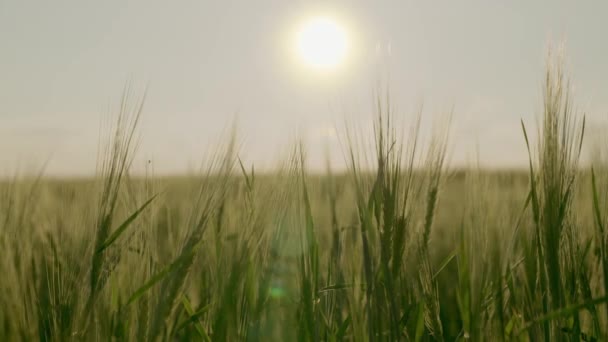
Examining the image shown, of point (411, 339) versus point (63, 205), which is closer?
point (411, 339)

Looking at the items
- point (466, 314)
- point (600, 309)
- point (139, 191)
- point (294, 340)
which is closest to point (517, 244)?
point (600, 309)

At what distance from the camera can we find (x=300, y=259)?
107 centimetres

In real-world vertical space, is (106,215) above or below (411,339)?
above

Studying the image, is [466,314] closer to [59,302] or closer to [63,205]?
[59,302]

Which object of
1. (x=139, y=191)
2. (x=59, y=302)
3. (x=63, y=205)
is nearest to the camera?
(x=59, y=302)

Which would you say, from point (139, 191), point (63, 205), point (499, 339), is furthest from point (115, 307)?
point (499, 339)

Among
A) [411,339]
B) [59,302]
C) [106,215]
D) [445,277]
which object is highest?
[106,215]

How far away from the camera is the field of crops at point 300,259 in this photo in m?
0.99

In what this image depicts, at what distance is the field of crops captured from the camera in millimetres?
993

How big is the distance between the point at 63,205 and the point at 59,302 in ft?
1.39

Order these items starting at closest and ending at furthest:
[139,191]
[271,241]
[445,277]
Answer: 1. [271,241]
2. [139,191]
3. [445,277]

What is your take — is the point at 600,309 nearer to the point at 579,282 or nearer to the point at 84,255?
the point at 579,282

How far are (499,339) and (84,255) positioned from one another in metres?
0.89

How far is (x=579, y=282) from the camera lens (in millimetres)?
1119
